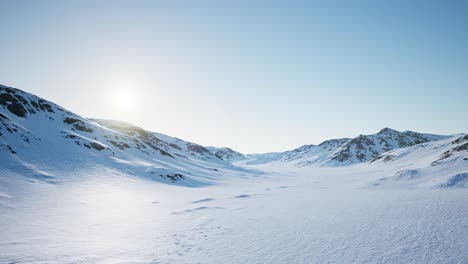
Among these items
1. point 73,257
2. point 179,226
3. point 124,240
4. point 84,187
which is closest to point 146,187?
point 84,187

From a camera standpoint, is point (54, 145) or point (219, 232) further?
point (54, 145)

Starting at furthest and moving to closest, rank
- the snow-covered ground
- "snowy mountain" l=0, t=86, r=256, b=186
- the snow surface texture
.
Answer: "snowy mountain" l=0, t=86, r=256, b=186 < the snow surface texture < the snow-covered ground

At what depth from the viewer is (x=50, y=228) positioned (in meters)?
15.5

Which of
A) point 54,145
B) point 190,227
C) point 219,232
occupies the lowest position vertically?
point 219,232

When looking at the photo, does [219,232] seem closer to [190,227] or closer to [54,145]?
[190,227]

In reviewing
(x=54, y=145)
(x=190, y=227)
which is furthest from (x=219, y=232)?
(x=54, y=145)

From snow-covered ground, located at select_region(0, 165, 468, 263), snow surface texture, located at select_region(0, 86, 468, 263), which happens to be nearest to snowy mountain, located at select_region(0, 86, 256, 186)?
snow surface texture, located at select_region(0, 86, 468, 263)

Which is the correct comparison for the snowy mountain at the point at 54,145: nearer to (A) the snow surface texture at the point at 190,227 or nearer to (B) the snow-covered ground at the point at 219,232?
(A) the snow surface texture at the point at 190,227

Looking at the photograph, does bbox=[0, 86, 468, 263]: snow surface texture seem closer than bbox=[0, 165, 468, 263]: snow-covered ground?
No

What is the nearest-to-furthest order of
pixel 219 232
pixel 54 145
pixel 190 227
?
pixel 219 232
pixel 190 227
pixel 54 145

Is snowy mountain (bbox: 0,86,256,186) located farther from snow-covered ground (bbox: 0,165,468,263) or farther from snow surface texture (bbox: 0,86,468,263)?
snow-covered ground (bbox: 0,165,468,263)

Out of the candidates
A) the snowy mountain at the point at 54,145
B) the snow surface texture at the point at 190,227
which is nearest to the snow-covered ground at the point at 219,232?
the snow surface texture at the point at 190,227

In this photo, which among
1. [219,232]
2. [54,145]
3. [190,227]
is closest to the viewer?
[219,232]

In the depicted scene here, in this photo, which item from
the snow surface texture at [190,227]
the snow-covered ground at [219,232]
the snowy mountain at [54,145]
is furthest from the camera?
the snowy mountain at [54,145]
